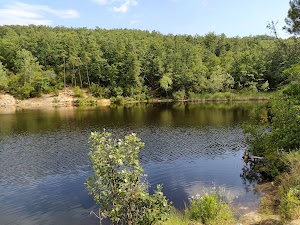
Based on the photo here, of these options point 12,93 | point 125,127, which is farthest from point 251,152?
point 12,93

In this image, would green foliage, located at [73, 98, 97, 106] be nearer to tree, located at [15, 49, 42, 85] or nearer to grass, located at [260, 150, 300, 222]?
tree, located at [15, 49, 42, 85]

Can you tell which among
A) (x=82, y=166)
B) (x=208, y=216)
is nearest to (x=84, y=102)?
(x=82, y=166)

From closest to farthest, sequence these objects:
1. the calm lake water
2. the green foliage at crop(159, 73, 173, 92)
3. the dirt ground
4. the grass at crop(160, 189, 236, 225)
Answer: the grass at crop(160, 189, 236, 225) → the calm lake water → the dirt ground → the green foliage at crop(159, 73, 173, 92)

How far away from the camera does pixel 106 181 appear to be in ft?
38.2

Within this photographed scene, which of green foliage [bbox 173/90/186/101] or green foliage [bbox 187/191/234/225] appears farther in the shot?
green foliage [bbox 173/90/186/101]

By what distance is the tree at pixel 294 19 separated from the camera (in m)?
26.5

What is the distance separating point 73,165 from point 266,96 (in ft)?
248

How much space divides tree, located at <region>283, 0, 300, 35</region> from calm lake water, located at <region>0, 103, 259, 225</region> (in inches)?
510

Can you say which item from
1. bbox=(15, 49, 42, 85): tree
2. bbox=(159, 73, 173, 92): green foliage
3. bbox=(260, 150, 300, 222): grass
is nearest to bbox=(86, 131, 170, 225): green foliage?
bbox=(260, 150, 300, 222): grass

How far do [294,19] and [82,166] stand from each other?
78.1ft

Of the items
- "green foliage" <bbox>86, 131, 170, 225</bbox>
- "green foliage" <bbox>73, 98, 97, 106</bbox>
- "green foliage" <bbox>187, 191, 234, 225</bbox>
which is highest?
"green foliage" <bbox>73, 98, 97, 106</bbox>

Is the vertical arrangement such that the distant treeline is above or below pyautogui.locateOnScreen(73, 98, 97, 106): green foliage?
above

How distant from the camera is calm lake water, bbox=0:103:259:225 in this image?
18.4 meters

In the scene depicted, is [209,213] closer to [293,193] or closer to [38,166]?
[293,193]
